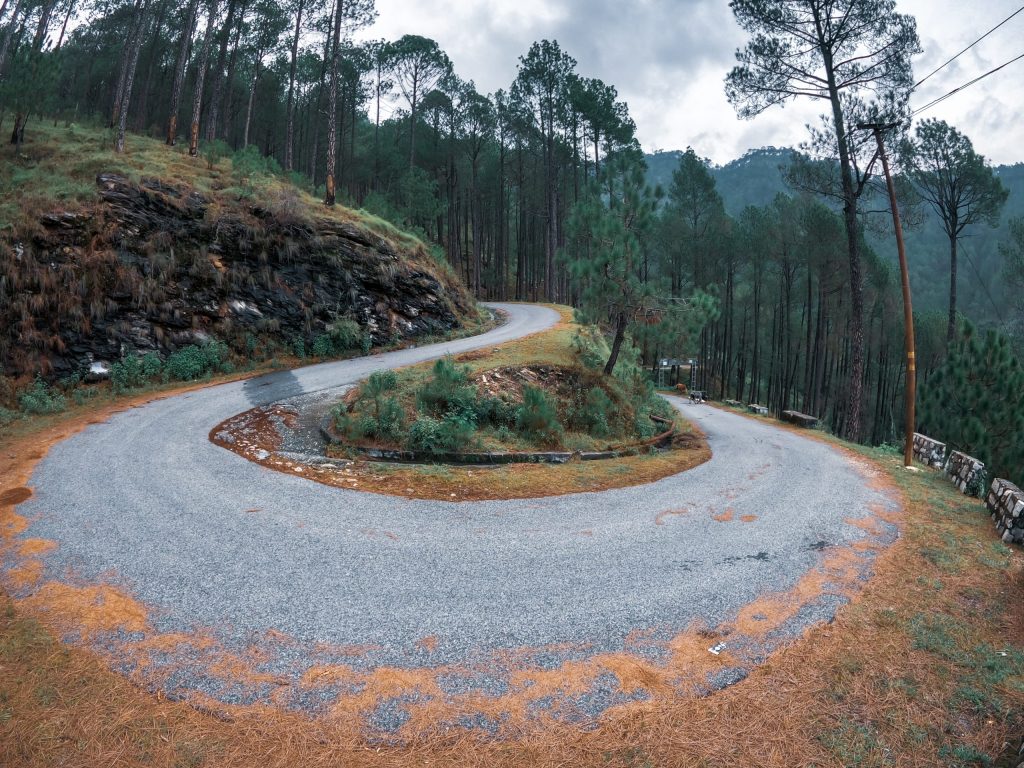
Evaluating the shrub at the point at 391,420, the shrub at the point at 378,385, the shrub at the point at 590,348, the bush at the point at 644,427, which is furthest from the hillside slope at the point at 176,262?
the bush at the point at 644,427

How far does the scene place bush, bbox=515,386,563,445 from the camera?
8898 mm

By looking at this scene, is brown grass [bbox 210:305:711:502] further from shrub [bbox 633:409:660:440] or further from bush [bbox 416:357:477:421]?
bush [bbox 416:357:477:421]

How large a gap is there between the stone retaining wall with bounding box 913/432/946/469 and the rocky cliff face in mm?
14084

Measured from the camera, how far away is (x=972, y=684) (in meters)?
2.93

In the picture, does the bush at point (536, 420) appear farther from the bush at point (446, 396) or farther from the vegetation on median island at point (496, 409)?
the bush at point (446, 396)

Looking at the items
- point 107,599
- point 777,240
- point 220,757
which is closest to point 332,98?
point 107,599

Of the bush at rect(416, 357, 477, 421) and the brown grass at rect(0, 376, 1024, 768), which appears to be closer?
the brown grass at rect(0, 376, 1024, 768)

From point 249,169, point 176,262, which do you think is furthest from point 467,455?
point 249,169

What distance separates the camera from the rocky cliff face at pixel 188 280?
1066cm

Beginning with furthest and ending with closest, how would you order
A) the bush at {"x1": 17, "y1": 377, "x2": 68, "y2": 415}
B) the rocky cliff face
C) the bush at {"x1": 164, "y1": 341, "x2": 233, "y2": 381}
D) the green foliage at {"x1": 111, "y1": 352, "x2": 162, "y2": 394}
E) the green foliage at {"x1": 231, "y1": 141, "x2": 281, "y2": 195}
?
1. the green foliage at {"x1": 231, "y1": 141, "x2": 281, "y2": 195}
2. the bush at {"x1": 164, "y1": 341, "x2": 233, "y2": 381}
3. the green foliage at {"x1": 111, "y1": 352, "x2": 162, "y2": 394}
4. the rocky cliff face
5. the bush at {"x1": 17, "y1": 377, "x2": 68, "y2": 415}

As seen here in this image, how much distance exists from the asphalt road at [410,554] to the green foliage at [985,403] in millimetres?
3225

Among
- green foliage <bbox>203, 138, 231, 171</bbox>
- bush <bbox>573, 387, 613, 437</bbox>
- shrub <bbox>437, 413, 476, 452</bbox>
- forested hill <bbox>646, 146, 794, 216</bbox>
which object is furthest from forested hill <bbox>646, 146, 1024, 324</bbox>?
forested hill <bbox>646, 146, 794, 216</bbox>

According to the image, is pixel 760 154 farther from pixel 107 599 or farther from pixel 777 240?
pixel 107 599

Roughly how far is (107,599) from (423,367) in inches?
339
